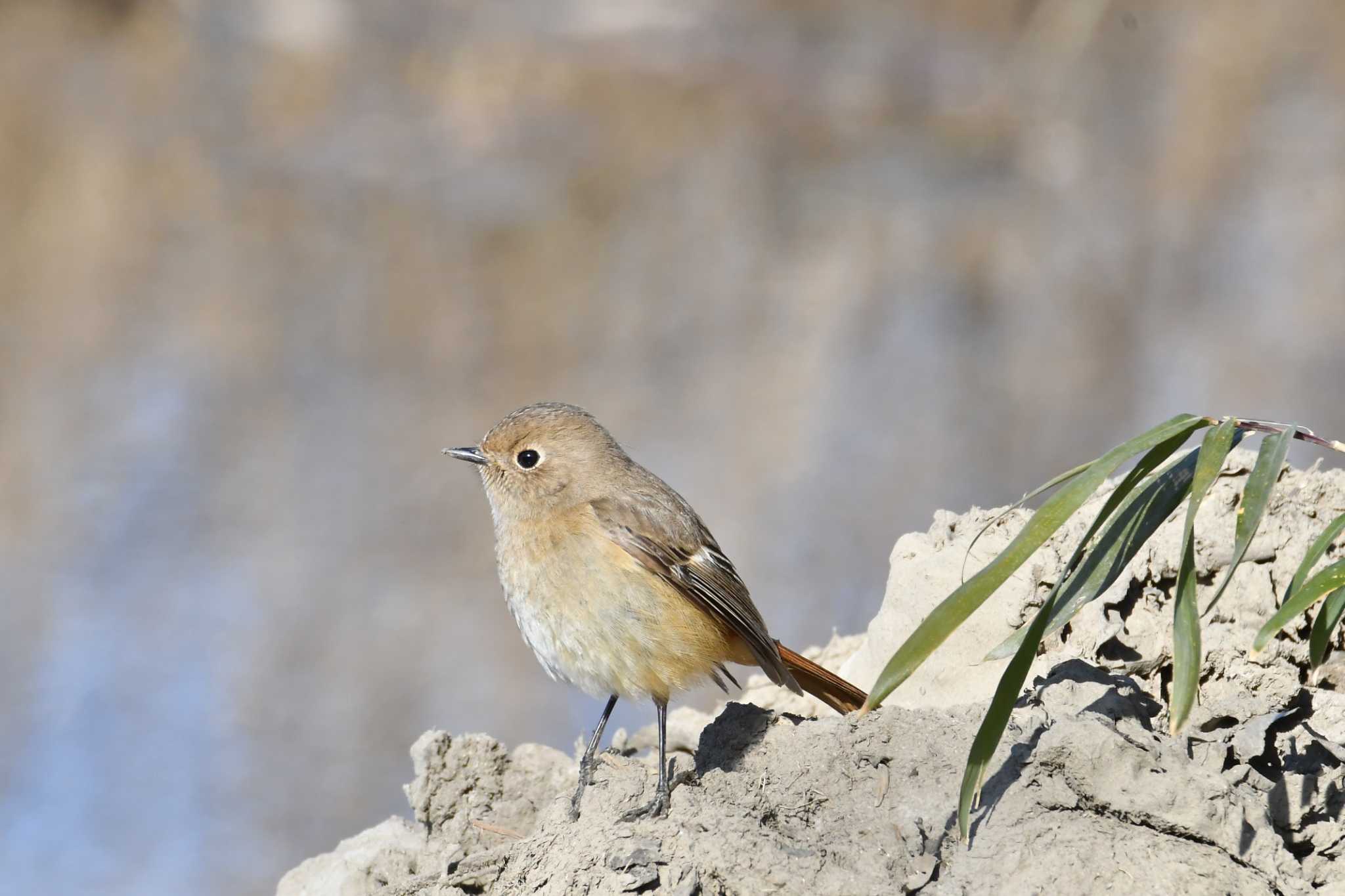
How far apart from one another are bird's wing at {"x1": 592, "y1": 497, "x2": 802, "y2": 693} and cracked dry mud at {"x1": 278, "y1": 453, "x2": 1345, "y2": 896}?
377 millimetres

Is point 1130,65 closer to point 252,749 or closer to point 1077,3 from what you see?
point 1077,3

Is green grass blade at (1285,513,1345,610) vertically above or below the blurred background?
below

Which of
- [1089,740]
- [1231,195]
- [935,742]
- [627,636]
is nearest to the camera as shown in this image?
[1089,740]

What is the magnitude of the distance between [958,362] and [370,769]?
4.99 metres

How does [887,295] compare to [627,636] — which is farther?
[887,295]

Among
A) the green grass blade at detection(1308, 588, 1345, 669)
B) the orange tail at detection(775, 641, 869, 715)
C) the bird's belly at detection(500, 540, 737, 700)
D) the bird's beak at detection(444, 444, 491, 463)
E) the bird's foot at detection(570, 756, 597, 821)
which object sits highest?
the bird's beak at detection(444, 444, 491, 463)

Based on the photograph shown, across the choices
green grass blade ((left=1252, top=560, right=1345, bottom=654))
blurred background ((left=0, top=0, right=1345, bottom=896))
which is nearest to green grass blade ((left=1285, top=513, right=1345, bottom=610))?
green grass blade ((left=1252, top=560, right=1345, bottom=654))

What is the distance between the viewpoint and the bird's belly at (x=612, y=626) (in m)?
3.45

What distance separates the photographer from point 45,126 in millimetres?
11164

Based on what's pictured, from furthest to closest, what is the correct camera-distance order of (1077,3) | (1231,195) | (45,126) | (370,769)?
(45,126)
(1231,195)
(1077,3)
(370,769)

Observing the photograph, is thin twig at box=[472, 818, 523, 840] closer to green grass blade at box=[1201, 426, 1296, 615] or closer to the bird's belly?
the bird's belly

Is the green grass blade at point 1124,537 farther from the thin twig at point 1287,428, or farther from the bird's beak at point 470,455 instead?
the bird's beak at point 470,455

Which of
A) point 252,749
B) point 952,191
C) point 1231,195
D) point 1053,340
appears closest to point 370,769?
point 252,749

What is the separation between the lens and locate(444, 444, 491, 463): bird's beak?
3986 mm
